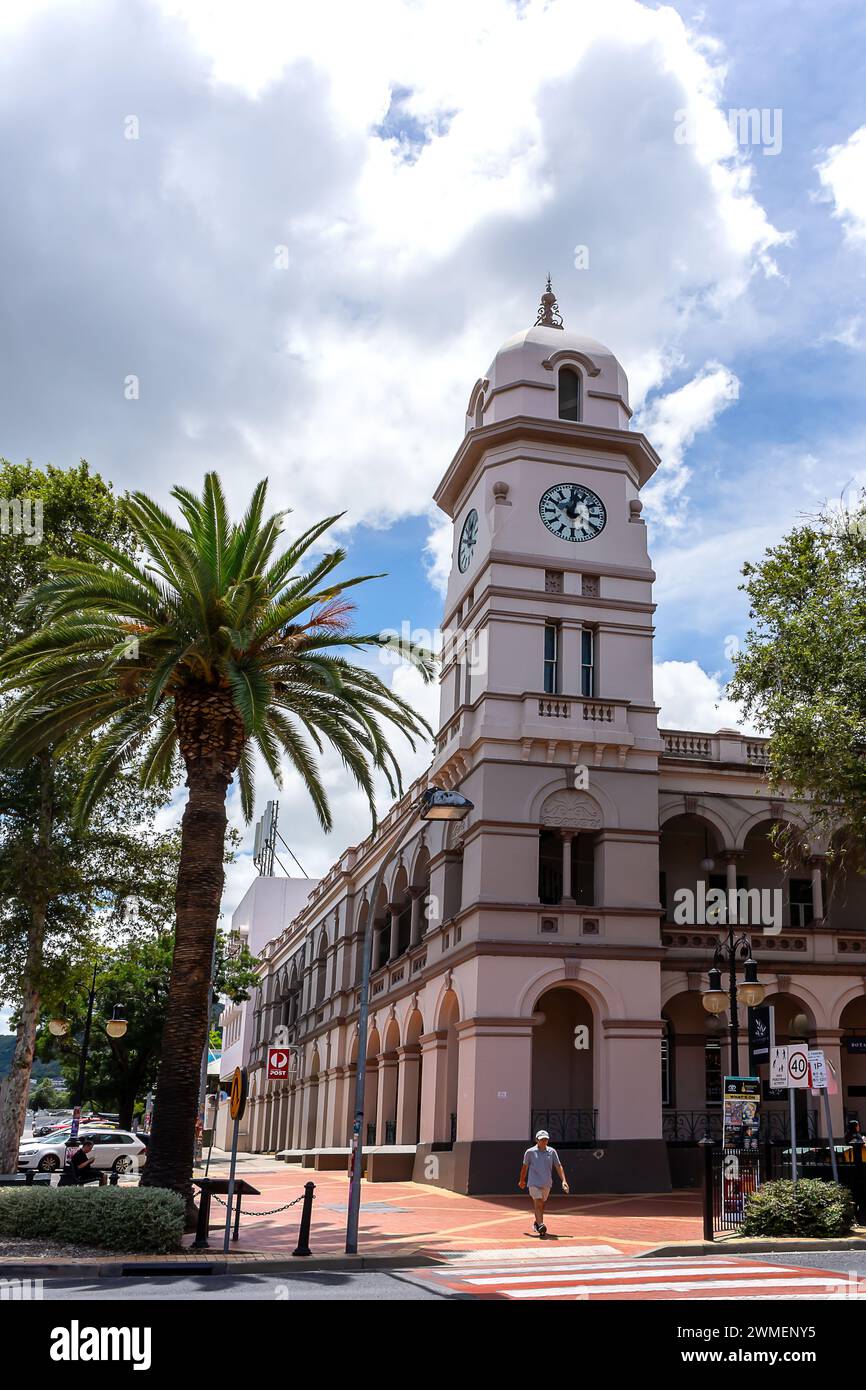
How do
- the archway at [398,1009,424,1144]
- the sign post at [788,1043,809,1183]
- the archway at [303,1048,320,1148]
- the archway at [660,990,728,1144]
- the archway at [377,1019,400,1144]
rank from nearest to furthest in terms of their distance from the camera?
the sign post at [788,1043,809,1183] < the archway at [660,990,728,1144] < the archway at [398,1009,424,1144] < the archway at [377,1019,400,1144] < the archway at [303,1048,320,1148]

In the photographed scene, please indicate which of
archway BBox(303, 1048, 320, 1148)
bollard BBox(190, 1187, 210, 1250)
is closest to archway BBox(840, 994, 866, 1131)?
bollard BBox(190, 1187, 210, 1250)

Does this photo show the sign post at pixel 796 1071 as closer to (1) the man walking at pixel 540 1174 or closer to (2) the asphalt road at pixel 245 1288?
(1) the man walking at pixel 540 1174

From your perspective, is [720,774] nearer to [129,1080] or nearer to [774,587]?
[774,587]

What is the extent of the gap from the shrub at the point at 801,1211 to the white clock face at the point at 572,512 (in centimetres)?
1838

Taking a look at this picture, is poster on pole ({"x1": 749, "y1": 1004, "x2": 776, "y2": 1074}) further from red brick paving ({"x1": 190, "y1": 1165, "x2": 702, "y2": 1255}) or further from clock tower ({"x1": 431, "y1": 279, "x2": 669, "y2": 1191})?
clock tower ({"x1": 431, "y1": 279, "x2": 669, "y2": 1191})

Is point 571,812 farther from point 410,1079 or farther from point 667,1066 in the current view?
point 410,1079

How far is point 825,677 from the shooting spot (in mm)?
24875

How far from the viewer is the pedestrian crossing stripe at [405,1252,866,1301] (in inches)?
470

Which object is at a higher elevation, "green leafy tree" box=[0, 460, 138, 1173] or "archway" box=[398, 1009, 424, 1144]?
"green leafy tree" box=[0, 460, 138, 1173]

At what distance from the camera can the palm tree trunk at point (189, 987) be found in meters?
17.8

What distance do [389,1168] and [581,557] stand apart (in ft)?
55.1

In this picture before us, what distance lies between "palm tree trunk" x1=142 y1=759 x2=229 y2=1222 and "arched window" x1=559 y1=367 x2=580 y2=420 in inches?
743

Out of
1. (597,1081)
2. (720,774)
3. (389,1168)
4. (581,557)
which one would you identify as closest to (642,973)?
(597,1081)
